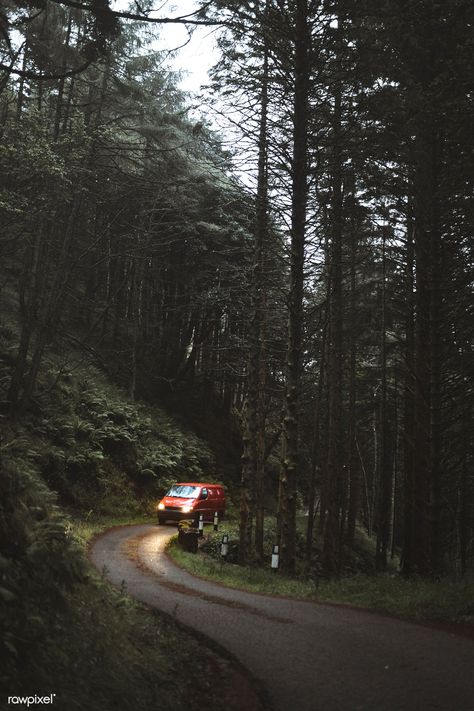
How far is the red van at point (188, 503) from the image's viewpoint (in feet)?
66.0

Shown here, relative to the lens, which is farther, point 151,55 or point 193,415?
point 193,415

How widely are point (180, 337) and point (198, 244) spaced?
24.0 feet

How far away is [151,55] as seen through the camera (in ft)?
52.8

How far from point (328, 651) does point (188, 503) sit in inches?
593

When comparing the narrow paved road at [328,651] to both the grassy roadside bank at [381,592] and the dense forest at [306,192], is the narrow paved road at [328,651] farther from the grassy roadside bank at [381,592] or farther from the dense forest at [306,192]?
the dense forest at [306,192]

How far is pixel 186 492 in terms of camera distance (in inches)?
821

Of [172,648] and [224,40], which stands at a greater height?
[224,40]

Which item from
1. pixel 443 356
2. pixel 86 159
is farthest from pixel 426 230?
pixel 86 159

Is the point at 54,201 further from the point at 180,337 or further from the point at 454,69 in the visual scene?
the point at 180,337

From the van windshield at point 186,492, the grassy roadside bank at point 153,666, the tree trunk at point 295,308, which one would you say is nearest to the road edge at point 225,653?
the grassy roadside bank at point 153,666

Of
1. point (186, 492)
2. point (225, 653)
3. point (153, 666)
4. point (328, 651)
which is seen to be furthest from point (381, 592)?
point (186, 492)

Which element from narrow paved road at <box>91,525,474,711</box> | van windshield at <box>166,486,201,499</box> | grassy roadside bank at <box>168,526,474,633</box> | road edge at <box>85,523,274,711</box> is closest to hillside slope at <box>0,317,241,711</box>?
road edge at <box>85,523,274,711</box>

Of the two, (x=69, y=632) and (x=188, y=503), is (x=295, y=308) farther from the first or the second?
(x=188, y=503)

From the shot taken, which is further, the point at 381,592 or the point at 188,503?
the point at 188,503
